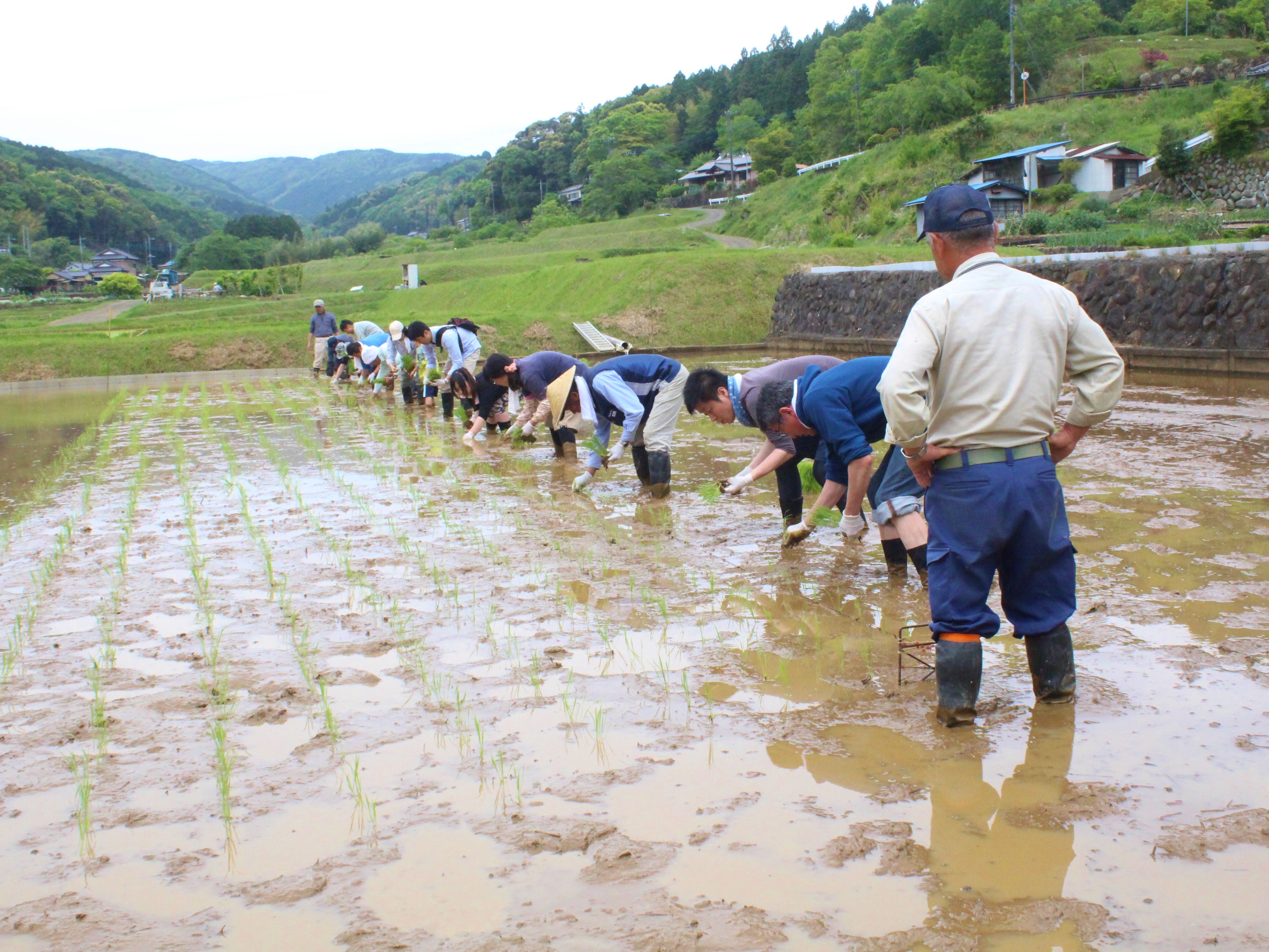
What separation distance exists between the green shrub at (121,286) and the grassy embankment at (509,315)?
29.0 m

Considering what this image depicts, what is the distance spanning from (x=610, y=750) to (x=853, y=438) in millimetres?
2116

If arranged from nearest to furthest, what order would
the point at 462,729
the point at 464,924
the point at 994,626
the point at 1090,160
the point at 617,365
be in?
the point at 464,924 → the point at 994,626 → the point at 462,729 → the point at 617,365 → the point at 1090,160

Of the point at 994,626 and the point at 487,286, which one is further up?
the point at 487,286

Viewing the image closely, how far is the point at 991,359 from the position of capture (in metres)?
2.91

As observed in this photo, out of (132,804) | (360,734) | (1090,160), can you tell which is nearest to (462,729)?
(360,734)

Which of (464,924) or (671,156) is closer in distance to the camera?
(464,924)

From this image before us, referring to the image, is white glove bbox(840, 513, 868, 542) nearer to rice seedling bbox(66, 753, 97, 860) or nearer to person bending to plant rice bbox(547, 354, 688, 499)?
person bending to plant rice bbox(547, 354, 688, 499)

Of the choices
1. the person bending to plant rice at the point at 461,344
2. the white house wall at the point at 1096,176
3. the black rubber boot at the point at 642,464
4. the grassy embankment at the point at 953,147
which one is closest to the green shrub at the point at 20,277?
the grassy embankment at the point at 953,147

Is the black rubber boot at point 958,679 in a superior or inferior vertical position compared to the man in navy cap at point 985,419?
inferior

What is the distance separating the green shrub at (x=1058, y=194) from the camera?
40100 mm

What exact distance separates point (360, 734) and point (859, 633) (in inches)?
79.1

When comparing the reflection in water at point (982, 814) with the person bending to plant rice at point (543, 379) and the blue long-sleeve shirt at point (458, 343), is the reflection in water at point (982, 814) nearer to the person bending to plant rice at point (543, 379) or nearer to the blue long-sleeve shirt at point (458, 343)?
the person bending to plant rice at point (543, 379)

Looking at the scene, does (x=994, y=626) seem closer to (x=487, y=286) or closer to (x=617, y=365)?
(x=617, y=365)

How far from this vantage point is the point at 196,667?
3.98 m
